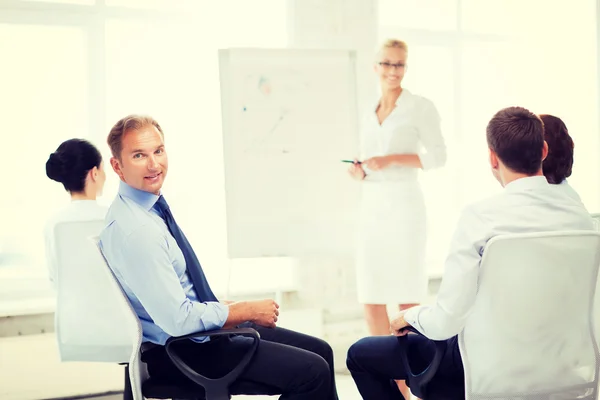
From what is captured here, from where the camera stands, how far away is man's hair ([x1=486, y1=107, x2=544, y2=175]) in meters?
1.87

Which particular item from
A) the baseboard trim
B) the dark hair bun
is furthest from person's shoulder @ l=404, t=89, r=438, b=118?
the baseboard trim

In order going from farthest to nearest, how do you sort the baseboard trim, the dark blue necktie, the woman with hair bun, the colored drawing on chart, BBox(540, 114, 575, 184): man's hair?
the baseboard trim
the colored drawing on chart
the woman with hair bun
BBox(540, 114, 575, 184): man's hair
the dark blue necktie

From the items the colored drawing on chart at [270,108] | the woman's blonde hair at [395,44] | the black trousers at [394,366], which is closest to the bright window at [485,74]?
the woman's blonde hair at [395,44]

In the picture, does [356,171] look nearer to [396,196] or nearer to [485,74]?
[396,196]

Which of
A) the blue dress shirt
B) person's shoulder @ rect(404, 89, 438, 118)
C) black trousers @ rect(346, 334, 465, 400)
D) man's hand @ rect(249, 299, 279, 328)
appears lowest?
black trousers @ rect(346, 334, 465, 400)

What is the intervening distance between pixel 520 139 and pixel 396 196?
4.74 ft

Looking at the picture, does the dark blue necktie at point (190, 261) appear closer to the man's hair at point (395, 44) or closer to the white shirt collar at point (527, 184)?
the white shirt collar at point (527, 184)

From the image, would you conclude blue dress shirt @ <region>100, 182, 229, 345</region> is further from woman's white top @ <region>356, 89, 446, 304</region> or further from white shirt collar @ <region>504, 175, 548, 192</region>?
woman's white top @ <region>356, 89, 446, 304</region>

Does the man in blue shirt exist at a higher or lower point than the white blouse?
lower

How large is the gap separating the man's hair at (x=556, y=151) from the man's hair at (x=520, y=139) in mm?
282

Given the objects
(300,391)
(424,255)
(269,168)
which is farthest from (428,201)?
(300,391)

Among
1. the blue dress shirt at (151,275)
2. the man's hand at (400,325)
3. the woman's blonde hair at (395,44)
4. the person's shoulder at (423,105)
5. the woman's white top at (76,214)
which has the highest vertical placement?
the woman's blonde hair at (395,44)

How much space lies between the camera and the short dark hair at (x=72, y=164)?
288 cm

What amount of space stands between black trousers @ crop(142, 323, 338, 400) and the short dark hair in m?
1.19
